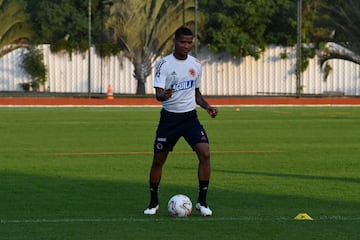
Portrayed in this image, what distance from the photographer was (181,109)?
1260 cm

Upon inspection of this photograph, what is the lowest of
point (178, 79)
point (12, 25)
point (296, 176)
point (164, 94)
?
point (296, 176)

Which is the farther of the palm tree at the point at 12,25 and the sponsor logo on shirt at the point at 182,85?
the palm tree at the point at 12,25

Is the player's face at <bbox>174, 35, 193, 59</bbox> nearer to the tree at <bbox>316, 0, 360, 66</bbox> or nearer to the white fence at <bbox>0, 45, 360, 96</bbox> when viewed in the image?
the tree at <bbox>316, 0, 360, 66</bbox>

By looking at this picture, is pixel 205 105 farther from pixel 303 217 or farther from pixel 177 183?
pixel 177 183

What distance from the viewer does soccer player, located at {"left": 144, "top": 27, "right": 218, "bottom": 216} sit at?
1244cm

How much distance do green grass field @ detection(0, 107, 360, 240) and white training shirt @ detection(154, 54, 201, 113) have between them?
1.25 metres

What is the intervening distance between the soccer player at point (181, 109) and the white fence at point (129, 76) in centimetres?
5658

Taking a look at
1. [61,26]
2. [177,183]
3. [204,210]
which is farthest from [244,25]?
[204,210]

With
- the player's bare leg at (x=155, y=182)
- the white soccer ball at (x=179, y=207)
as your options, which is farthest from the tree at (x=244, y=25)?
the white soccer ball at (x=179, y=207)

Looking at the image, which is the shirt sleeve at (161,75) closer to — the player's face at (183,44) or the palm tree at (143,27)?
the player's face at (183,44)

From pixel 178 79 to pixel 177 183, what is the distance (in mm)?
4140

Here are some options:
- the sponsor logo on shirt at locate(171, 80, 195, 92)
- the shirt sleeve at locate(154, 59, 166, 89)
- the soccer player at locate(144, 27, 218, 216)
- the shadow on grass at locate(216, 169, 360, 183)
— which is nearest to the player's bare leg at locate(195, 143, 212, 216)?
the soccer player at locate(144, 27, 218, 216)

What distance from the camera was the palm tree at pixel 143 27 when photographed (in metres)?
64.8

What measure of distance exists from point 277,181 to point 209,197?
2.50m
